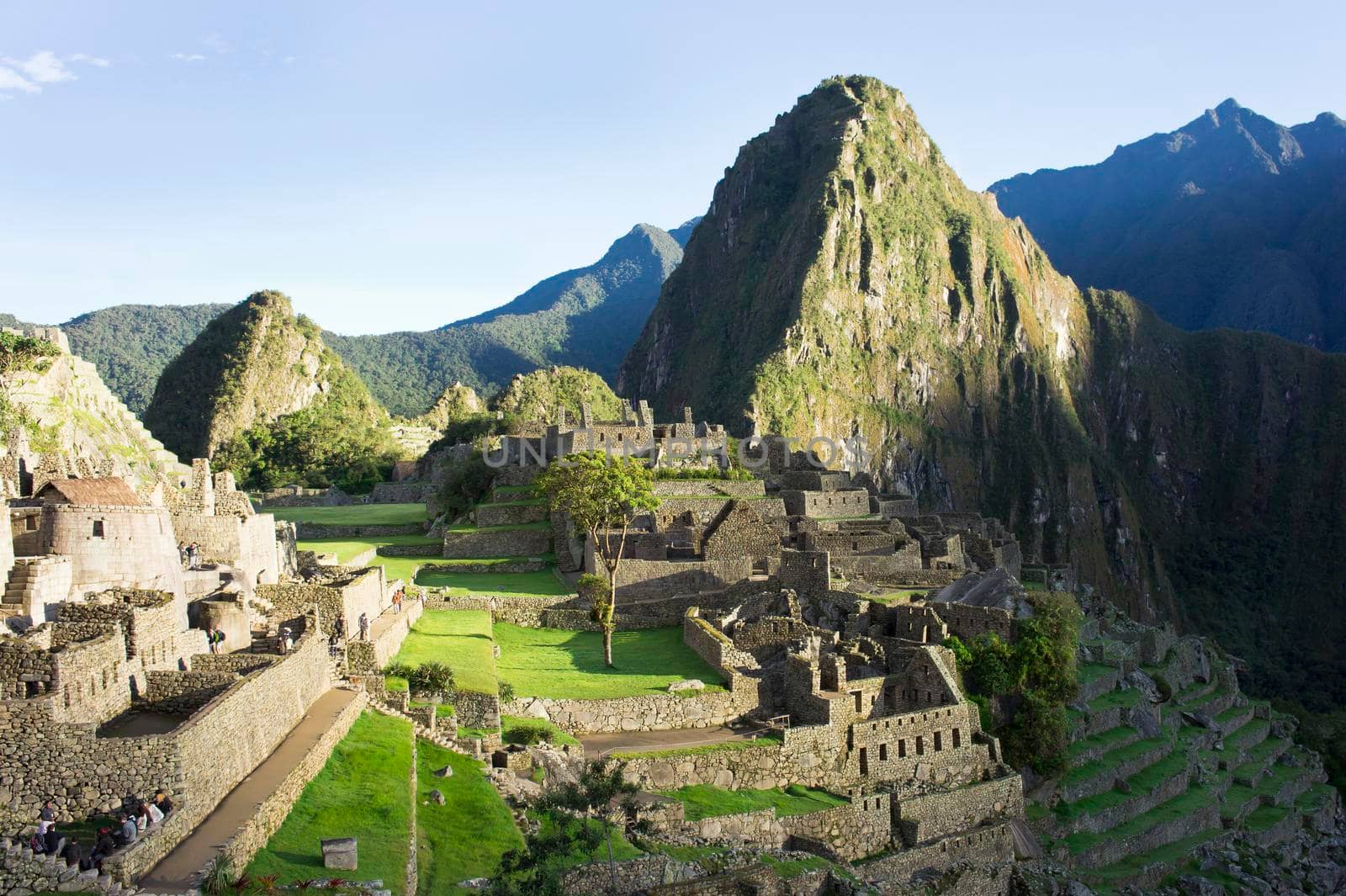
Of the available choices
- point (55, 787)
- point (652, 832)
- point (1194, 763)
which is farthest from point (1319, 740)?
point (55, 787)

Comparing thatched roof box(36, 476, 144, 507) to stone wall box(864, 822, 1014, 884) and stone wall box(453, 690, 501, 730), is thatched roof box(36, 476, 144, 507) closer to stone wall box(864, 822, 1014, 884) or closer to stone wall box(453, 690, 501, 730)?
stone wall box(453, 690, 501, 730)

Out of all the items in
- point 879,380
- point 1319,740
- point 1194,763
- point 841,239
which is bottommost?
point 1319,740

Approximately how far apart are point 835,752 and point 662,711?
3.68m

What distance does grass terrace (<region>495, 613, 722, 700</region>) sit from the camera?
25.0 meters

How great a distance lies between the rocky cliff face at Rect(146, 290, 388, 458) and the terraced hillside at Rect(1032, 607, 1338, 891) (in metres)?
79.0

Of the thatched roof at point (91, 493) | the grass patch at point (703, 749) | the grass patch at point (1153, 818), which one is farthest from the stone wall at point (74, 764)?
the grass patch at point (1153, 818)

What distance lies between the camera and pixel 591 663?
27.7 m

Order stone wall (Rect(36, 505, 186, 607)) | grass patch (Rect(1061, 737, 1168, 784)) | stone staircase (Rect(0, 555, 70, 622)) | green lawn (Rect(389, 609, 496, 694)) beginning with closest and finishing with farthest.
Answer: stone staircase (Rect(0, 555, 70, 622)) → stone wall (Rect(36, 505, 186, 607)) → green lawn (Rect(389, 609, 496, 694)) → grass patch (Rect(1061, 737, 1168, 784))

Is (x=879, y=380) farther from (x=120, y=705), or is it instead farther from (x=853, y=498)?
(x=120, y=705)

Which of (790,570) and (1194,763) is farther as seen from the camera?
(1194,763)

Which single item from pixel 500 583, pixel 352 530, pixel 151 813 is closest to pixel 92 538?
pixel 151 813

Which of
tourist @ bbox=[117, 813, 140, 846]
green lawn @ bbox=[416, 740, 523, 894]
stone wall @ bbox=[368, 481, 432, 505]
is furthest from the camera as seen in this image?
stone wall @ bbox=[368, 481, 432, 505]

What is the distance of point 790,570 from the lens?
31.5m

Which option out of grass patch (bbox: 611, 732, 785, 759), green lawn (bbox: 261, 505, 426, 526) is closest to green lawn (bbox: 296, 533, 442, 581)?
green lawn (bbox: 261, 505, 426, 526)
